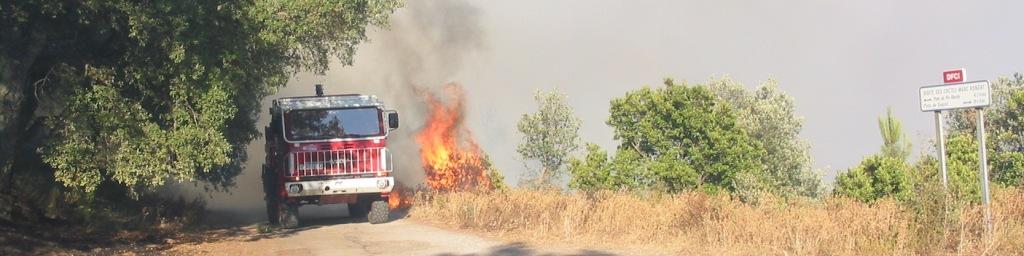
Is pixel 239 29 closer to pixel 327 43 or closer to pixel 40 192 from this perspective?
pixel 327 43

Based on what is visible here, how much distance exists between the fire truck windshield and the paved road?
7.22 feet

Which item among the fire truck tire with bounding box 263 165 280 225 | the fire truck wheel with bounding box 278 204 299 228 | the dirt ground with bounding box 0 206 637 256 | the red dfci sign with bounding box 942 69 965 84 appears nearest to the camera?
the red dfci sign with bounding box 942 69 965 84

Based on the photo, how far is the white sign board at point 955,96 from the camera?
12.2 metres

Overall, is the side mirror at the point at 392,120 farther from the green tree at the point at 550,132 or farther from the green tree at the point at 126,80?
the green tree at the point at 550,132

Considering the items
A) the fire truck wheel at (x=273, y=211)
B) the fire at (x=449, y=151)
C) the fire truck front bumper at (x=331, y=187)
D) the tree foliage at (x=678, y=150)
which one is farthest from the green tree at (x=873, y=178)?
the fire truck wheel at (x=273, y=211)

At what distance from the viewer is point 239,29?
16.4m

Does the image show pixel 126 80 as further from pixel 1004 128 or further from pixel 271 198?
pixel 1004 128

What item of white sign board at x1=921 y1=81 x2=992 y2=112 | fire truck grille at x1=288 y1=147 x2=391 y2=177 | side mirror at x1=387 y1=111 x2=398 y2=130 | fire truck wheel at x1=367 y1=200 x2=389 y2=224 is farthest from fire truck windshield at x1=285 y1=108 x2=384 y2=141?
white sign board at x1=921 y1=81 x2=992 y2=112

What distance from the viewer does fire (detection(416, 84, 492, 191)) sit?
3278cm

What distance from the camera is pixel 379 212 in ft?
71.9

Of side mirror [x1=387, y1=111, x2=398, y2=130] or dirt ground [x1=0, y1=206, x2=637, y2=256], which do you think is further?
side mirror [x1=387, y1=111, x2=398, y2=130]

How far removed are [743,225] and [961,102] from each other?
3.40 metres

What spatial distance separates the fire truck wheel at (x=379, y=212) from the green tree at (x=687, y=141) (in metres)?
20.2

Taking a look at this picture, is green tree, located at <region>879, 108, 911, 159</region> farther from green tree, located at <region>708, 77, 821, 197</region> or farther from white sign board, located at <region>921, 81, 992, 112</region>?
white sign board, located at <region>921, 81, 992, 112</region>
